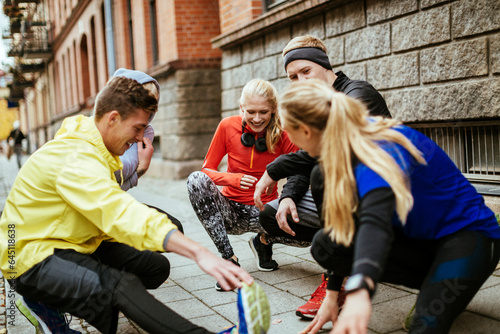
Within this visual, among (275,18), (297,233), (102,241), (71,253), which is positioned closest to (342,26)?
(275,18)

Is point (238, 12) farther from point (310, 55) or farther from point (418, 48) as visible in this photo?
point (310, 55)

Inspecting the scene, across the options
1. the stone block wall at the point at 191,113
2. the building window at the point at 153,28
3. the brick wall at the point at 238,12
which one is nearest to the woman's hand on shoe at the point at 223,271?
the brick wall at the point at 238,12

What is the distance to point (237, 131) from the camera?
13.0ft

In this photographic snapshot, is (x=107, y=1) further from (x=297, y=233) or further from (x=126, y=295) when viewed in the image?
(x=126, y=295)

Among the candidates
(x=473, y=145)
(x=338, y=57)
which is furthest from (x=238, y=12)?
(x=473, y=145)

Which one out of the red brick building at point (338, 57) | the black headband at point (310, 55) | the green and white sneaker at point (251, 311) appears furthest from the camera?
the red brick building at point (338, 57)

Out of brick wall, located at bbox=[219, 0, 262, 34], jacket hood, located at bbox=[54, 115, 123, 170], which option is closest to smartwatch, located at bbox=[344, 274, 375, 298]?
jacket hood, located at bbox=[54, 115, 123, 170]

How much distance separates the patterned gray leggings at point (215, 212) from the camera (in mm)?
3678

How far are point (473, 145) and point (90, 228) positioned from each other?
12.2ft

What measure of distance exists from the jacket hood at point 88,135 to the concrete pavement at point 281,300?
3.32 feet

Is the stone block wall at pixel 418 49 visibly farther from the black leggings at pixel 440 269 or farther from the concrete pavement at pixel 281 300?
the black leggings at pixel 440 269

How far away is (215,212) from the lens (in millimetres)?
3715

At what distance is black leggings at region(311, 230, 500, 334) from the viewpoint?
6.63 ft

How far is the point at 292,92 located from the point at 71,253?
1.30 meters
